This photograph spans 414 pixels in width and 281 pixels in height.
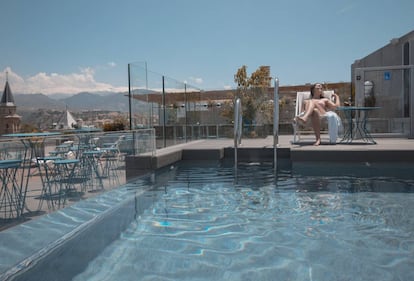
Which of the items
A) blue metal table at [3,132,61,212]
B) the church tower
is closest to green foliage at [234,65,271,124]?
blue metal table at [3,132,61,212]

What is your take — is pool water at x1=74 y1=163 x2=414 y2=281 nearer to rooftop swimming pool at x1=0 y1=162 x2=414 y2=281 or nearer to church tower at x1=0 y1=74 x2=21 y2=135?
rooftop swimming pool at x1=0 y1=162 x2=414 y2=281

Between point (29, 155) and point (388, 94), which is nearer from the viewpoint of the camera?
point (29, 155)

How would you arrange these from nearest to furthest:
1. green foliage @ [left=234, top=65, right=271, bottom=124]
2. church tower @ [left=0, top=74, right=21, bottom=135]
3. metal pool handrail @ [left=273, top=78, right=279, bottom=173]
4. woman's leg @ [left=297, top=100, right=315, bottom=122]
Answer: metal pool handrail @ [left=273, top=78, right=279, bottom=173]
woman's leg @ [left=297, top=100, right=315, bottom=122]
green foliage @ [left=234, top=65, right=271, bottom=124]
church tower @ [left=0, top=74, right=21, bottom=135]

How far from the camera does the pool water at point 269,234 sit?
264cm

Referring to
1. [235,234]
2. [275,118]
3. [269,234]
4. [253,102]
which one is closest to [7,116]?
[253,102]

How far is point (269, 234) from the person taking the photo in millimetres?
3406

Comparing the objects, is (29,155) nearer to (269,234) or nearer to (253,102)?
(269,234)

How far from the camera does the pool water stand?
8.67ft

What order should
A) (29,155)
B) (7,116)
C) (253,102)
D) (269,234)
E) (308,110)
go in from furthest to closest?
1. (7,116)
2. (253,102)
3. (308,110)
4. (29,155)
5. (269,234)

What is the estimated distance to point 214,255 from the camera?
116 inches

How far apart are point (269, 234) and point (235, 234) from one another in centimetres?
31

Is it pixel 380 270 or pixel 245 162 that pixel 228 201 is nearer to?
pixel 380 270

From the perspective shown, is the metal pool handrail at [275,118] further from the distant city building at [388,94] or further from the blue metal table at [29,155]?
the distant city building at [388,94]

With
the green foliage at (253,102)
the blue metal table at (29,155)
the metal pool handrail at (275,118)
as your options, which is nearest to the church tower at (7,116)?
the green foliage at (253,102)
